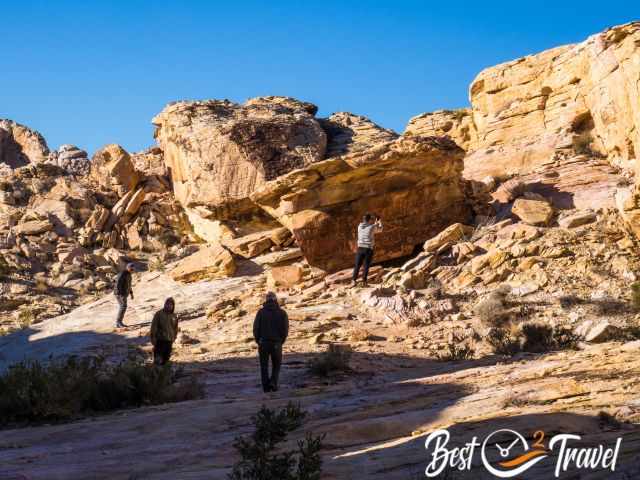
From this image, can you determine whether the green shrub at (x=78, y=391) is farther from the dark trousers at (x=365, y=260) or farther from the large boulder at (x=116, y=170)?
the large boulder at (x=116, y=170)

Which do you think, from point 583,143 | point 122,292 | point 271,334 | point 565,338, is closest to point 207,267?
point 122,292

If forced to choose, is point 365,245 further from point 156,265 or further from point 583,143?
point 583,143

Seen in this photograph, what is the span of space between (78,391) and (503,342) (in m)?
6.34

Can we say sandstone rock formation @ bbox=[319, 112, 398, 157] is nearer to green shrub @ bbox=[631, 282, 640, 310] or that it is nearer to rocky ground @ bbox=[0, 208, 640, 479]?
rocky ground @ bbox=[0, 208, 640, 479]

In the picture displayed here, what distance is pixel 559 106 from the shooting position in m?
21.3

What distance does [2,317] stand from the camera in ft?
57.2

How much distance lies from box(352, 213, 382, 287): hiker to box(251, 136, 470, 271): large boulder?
49.7 inches

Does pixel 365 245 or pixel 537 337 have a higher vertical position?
pixel 365 245

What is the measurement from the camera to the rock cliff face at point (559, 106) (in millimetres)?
17750

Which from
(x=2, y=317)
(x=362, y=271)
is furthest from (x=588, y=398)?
(x=2, y=317)

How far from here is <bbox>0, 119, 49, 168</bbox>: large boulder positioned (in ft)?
108

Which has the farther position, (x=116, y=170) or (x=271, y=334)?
(x=116, y=170)

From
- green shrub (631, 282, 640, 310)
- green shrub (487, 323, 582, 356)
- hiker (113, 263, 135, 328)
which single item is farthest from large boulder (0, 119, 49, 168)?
green shrub (631, 282, 640, 310)

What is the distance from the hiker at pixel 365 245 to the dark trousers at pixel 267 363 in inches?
227
